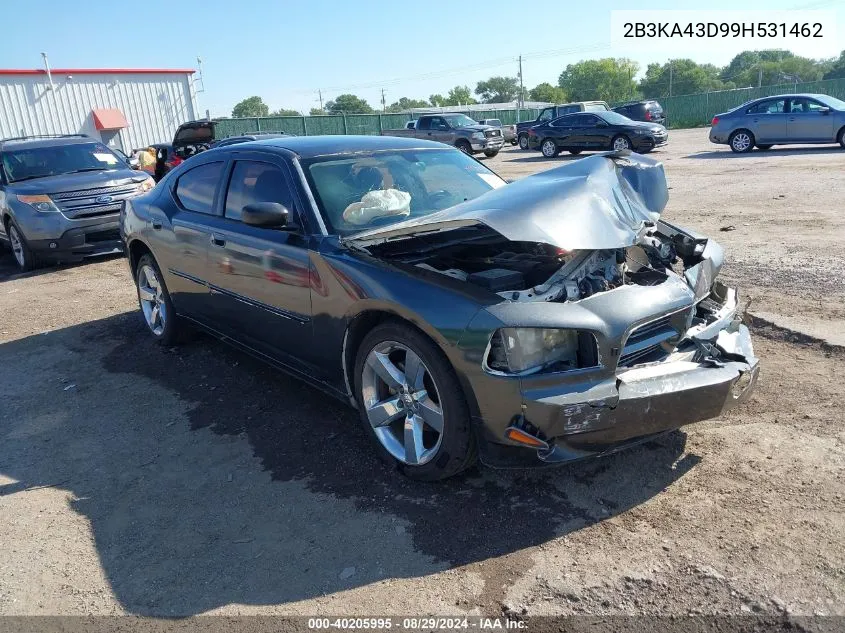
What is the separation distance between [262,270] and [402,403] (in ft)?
4.82

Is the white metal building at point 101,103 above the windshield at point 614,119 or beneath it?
above

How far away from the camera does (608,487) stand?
132 inches

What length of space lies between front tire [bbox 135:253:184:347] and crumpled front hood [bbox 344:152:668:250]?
265 cm

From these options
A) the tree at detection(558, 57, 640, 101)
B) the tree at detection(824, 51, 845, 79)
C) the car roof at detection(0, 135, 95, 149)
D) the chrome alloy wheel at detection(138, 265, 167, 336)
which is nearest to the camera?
the chrome alloy wheel at detection(138, 265, 167, 336)

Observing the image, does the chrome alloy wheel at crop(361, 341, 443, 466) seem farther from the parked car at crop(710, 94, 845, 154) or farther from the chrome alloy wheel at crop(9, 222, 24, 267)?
the parked car at crop(710, 94, 845, 154)

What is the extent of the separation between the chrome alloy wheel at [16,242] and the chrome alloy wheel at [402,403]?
326 inches

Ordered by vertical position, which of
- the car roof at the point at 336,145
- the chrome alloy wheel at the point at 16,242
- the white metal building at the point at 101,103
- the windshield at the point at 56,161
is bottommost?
the chrome alloy wheel at the point at 16,242

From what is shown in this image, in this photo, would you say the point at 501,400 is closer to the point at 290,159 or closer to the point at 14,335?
the point at 290,159

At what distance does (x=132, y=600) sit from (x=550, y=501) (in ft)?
6.27

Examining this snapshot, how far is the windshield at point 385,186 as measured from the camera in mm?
4176

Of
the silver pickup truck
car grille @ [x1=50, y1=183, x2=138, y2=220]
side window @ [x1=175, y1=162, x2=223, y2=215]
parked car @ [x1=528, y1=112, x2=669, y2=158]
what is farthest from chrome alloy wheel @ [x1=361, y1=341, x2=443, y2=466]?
the silver pickup truck

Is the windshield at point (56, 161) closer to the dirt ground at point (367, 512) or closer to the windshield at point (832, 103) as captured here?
the dirt ground at point (367, 512)

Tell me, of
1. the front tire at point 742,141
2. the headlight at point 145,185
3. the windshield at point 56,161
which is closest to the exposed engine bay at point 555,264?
the headlight at point 145,185

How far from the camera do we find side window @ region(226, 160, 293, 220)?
4375 millimetres
